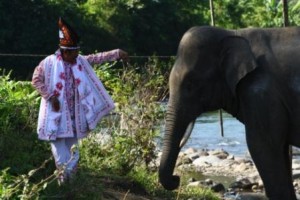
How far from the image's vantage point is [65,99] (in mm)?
6805

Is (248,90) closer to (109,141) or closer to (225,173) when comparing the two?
(109,141)

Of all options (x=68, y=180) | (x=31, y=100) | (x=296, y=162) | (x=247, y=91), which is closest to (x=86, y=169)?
(x=31, y=100)

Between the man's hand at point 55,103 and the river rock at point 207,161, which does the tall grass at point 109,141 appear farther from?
the river rock at point 207,161

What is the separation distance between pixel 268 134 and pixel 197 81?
28.2 inches

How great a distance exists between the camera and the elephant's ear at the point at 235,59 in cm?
655

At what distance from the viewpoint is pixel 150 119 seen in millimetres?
8984

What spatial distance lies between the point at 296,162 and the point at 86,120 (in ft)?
31.3

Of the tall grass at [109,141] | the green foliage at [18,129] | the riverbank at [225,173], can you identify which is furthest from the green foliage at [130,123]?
the riverbank at [225,173]

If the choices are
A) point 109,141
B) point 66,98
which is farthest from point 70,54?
point 109,141

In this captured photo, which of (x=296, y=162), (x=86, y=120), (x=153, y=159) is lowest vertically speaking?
(x=296, y=162)

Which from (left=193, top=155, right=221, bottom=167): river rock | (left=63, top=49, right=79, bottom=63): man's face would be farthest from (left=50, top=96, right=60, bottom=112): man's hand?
(left=193, top=155, right=221, bottom=167): river rock

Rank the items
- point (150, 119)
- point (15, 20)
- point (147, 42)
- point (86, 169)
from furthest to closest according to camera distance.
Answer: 1. point (147, 42)
2. point (15, 20)
3. point (150, 119)
4. point (86, 169)

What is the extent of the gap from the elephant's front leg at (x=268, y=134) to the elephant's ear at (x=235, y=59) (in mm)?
138

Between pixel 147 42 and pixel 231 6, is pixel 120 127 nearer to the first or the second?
pixel 147 42
